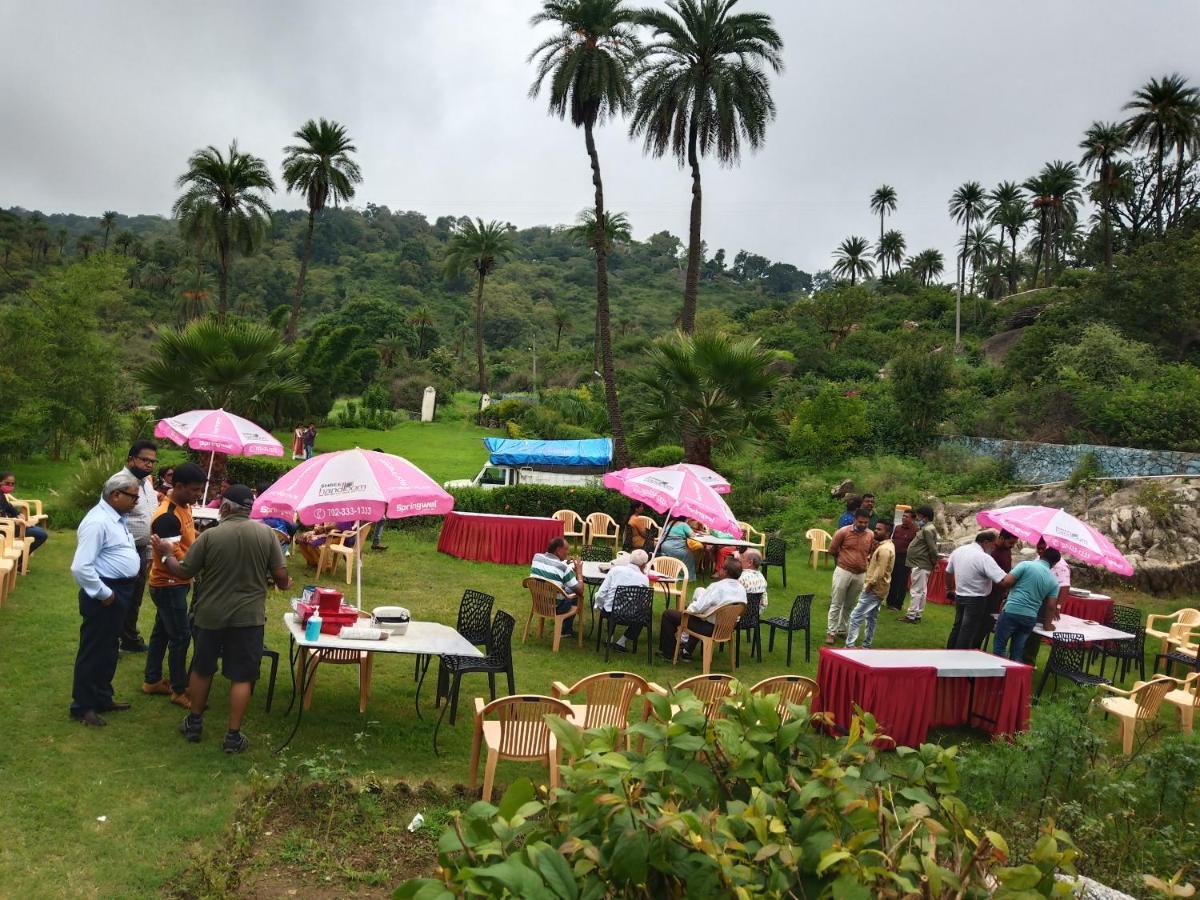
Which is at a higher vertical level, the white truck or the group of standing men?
the white truck

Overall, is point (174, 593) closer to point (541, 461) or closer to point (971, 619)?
point (971, 619)

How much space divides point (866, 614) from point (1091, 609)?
392cm

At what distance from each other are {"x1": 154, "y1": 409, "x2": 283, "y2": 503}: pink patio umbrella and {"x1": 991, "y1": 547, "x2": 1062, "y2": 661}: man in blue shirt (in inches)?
411

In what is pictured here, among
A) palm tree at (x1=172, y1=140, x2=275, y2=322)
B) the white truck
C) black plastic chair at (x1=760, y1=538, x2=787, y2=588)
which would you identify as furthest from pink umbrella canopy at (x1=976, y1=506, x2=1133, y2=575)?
palm tree at (x1=172, y1=140, x2=275, y2=322)

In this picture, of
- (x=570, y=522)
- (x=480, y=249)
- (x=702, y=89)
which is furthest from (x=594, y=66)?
(x=480, y=249)

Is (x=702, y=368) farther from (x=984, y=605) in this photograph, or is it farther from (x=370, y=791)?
(x=370, y=791)

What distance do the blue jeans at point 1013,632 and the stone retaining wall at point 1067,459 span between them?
1237cm

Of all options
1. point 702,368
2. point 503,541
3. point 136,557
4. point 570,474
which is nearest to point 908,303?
point 570,474

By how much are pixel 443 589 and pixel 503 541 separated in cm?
277

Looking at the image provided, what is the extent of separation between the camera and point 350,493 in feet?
25.1

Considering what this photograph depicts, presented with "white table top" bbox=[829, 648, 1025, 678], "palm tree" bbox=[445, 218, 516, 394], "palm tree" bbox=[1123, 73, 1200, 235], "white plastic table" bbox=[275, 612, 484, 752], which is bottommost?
"white plastic table" bbox=[275, 612, 484, 752]

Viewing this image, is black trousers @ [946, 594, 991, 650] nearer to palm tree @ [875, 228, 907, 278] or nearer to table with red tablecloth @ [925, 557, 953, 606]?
table with red tablecloth @ [925, 557, 953, 606]

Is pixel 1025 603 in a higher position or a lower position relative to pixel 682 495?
lower

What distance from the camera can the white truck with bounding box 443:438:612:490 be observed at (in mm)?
22266
